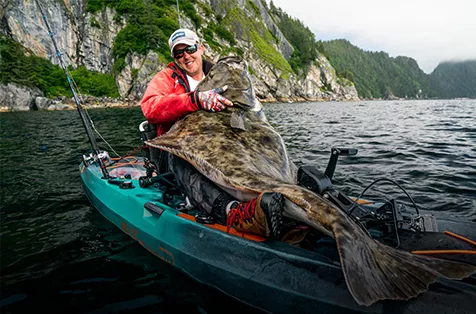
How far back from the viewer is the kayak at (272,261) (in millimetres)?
1929

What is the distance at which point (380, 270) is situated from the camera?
5.71 feet

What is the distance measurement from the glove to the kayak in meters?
1.30

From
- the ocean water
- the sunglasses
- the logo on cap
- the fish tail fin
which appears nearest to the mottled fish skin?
the fish tail fin

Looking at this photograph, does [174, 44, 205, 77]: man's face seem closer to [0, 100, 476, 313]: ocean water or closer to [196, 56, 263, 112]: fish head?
[196, 56, 263, 112]: fish head

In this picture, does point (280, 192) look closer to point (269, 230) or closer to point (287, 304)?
point (269, 230)

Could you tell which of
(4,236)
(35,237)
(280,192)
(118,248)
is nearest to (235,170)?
(280,192)

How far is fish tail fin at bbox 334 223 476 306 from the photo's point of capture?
1612 millimetres

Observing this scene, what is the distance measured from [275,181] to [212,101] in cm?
146

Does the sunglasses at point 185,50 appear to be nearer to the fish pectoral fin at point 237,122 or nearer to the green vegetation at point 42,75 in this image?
the fish pectoral fin at point 237,122

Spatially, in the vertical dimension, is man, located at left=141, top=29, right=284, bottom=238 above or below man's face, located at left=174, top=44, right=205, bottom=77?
below

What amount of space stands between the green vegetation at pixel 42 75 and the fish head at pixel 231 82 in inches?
2061

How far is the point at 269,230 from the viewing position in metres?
2.49

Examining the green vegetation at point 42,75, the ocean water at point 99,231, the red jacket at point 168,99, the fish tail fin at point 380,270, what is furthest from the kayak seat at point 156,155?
the green vegetation at point 42,75

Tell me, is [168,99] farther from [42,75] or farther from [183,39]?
[42,75]
